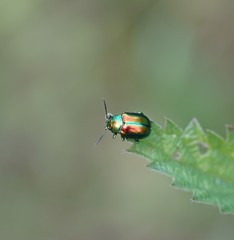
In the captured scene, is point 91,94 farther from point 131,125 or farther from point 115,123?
point 131,125

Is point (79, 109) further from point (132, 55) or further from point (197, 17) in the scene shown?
point (197, 17)

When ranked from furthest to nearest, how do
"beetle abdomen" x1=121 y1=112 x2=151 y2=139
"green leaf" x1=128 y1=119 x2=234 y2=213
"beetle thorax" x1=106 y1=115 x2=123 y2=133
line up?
"beetle thorax" x1=106 y1=115 x2=123 y2=133 < "beetle abdomen" x1=121 y1=112 x2=151 y2=139 < "green leaf" x1=128 y1=119 x2=234 y2=213

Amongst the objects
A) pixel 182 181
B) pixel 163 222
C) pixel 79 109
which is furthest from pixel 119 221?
pixel 182 181

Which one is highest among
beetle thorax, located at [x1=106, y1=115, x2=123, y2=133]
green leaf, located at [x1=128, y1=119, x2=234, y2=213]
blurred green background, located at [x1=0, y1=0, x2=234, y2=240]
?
blurred green background, located at [x1=0, y1=0, x2=234, y2=240]

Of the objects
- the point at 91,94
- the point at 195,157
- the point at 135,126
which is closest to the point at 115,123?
the point at 135,126

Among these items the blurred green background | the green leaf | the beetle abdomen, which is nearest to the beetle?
the beetle abdomen

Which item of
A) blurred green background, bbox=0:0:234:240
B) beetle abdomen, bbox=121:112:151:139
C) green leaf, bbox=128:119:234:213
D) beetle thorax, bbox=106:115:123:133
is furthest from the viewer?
blurred green background, bbox=0:0:234:240

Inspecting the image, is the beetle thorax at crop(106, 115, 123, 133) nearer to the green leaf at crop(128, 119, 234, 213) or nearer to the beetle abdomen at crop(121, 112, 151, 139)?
the beetle abdomen at crop(121, 112, 151, 139)
